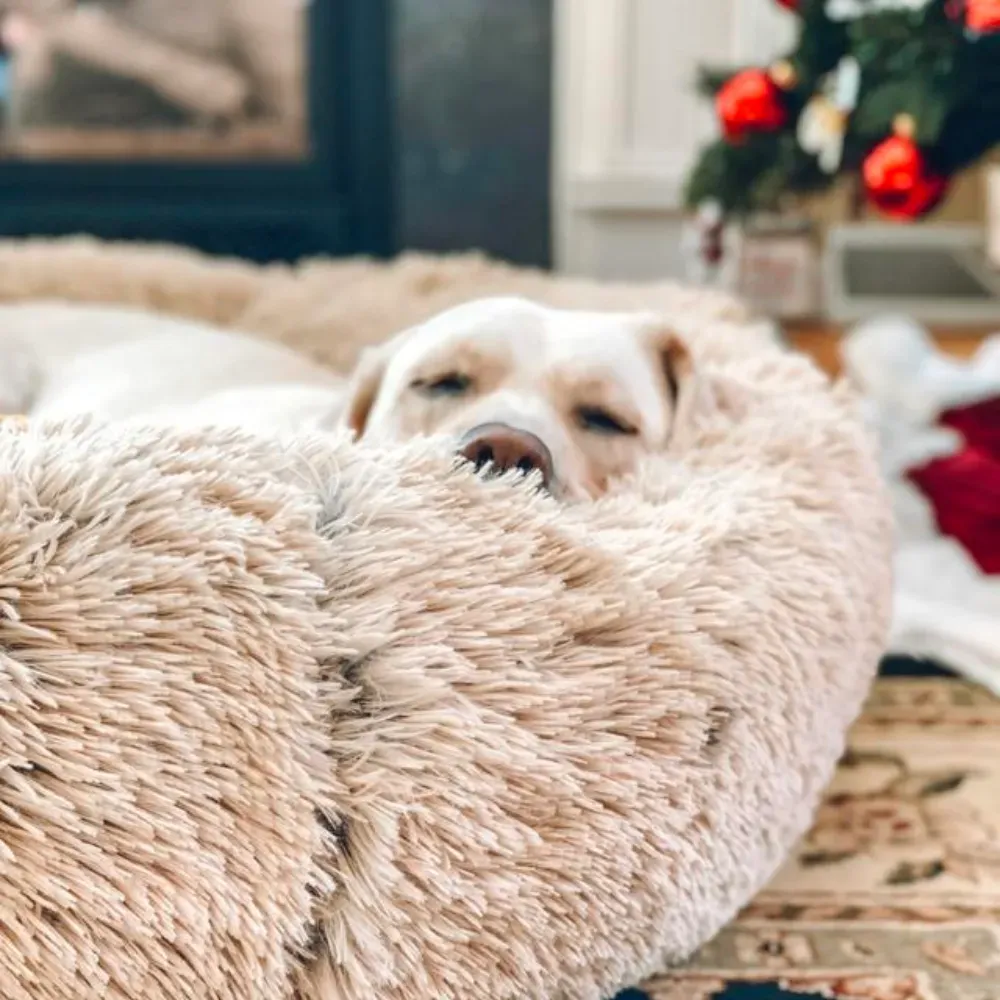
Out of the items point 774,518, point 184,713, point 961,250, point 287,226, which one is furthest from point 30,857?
point 287,226

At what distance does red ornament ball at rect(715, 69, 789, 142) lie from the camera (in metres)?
2.24

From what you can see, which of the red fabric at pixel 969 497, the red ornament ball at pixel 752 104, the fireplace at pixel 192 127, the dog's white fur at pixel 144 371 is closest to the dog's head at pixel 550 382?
the dog's white fur at pixel 144 371

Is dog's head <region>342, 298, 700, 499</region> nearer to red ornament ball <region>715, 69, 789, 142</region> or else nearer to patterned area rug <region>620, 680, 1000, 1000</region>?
patterned area rug <region>620, 680, 1000, 1000</region>

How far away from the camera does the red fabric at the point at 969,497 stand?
1657 mm

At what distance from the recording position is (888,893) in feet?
3.12

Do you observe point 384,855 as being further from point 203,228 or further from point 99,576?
point 203,228

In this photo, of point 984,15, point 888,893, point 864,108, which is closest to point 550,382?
point 888,893

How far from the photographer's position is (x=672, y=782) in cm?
76

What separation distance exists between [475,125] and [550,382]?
2.35 metres

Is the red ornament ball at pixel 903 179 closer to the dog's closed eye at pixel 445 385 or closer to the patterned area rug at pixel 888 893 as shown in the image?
the patterned area rug at pixel 888 893

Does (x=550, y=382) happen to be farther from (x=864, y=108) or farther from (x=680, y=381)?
A: (x=864, y=108)

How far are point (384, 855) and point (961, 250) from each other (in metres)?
2.29

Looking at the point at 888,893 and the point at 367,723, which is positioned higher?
the point at 367,723

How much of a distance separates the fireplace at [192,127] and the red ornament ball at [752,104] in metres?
1.17
